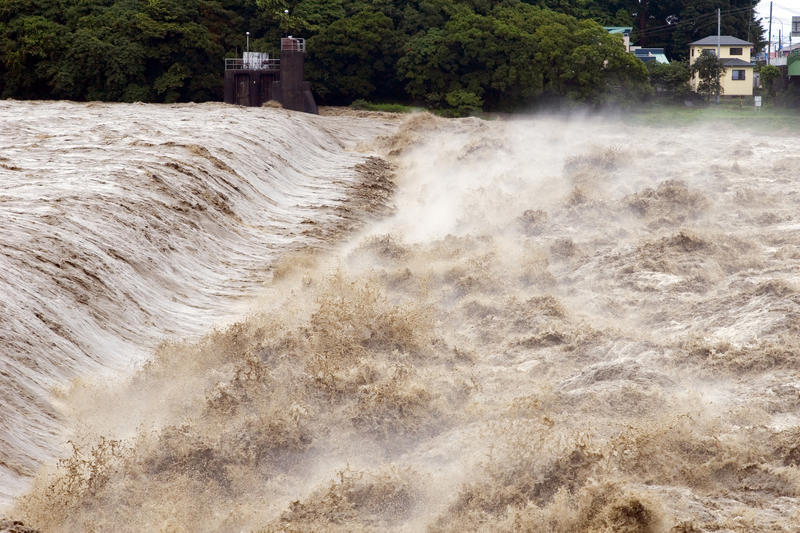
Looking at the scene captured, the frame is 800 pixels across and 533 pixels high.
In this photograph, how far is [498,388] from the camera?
406 inches

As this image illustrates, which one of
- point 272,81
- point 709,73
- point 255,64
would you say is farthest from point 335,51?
point 709,73

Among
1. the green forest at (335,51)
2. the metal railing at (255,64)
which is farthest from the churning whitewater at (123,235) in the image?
the green forest at (335,51)

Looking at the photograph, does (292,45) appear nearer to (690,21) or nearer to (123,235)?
(690,21)

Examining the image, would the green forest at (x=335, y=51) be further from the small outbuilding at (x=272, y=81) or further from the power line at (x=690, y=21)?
the power line at (x=690, y=21)

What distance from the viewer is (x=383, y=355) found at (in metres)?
11.2

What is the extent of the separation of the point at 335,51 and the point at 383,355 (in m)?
40.0

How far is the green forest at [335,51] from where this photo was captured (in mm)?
47062

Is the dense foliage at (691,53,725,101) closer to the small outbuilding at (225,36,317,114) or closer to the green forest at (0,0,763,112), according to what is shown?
the green forest at (0,0,763,112)

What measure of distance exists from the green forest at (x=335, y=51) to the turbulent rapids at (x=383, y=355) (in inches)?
1044

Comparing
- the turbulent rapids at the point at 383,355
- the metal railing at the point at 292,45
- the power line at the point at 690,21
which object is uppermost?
the power line at the point at 690,21

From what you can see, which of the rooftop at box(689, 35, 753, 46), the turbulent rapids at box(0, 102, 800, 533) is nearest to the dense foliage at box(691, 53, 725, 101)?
the rooftop at box(689, 35, 753, 46)

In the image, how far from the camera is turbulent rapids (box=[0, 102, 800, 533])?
Answer: 301 inches

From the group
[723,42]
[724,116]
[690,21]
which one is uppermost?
[690,21]

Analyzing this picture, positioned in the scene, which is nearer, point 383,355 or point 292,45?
point 383,355
